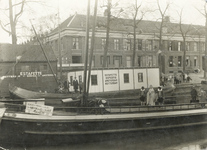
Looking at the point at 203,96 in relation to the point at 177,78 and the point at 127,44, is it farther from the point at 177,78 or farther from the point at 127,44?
the point at 127,44

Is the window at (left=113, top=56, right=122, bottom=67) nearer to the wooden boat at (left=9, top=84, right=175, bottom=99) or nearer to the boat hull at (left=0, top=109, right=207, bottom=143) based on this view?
the wooden boat at (left=9, top=84, right=175, bottom=99)

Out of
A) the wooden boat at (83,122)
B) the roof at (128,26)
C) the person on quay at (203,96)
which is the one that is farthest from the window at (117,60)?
the wooden boat at (83,122)

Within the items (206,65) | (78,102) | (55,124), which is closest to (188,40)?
(206,65)

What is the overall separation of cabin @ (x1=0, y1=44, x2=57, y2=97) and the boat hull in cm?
948

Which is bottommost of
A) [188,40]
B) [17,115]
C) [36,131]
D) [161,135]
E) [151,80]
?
[161,135]

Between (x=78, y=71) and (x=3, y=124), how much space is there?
7181 millimetres

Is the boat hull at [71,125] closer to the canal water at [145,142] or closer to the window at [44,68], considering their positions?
the canal water at [145,142]

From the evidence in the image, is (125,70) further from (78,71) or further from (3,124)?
(3,124)

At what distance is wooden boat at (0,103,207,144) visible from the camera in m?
7.24

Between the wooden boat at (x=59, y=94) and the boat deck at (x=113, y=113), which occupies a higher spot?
the wooden boat at (x=59, y=94)

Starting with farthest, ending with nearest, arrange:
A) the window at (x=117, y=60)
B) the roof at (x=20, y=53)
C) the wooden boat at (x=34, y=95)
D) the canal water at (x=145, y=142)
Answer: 1. the window at (x=117, y=60)
2. the roof at (x=20, y=53)
3. the wooden boat at (x=34, y=95)
4. the canal water at (x=145, y=142)

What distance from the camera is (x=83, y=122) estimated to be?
7.49m

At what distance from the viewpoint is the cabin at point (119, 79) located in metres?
11.8

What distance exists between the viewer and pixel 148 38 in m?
21.4
